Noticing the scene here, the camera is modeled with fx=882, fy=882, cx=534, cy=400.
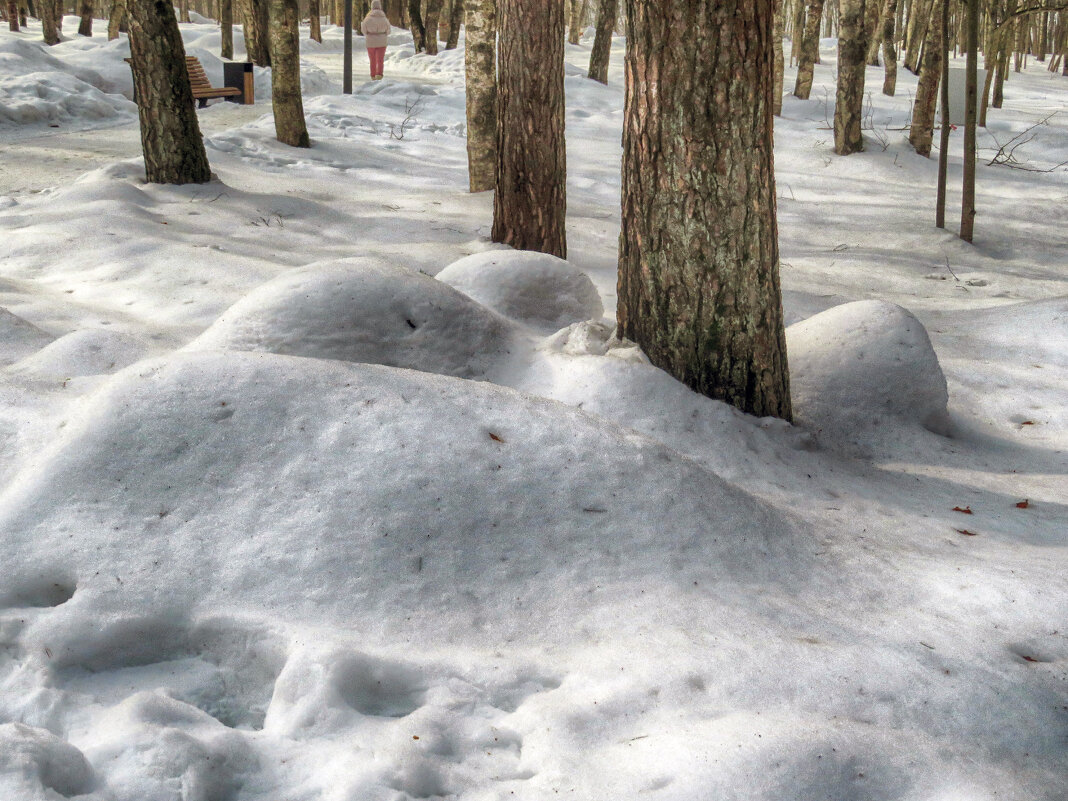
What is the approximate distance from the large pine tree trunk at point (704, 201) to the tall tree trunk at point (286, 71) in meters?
7.37

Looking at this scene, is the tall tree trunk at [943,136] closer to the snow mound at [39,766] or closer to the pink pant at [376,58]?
the snow mound at [39,766]

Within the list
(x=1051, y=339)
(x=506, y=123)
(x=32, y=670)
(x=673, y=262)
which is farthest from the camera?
(x=506, y=123)

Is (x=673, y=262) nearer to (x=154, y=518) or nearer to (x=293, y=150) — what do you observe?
(x=154, y=518)

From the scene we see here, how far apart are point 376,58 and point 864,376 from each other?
16.2 m

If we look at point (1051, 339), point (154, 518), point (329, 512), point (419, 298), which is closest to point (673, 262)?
point (419, 298)

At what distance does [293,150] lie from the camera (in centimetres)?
1045

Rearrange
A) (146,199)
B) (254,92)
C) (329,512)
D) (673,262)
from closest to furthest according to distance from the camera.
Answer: (329,512)
(673,262)
(146,199)
(254,92)

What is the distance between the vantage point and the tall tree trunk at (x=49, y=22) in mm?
18375

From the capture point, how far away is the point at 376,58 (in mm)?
18109

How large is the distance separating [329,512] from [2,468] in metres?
0.93

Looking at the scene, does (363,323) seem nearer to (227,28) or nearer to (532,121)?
(532,121)

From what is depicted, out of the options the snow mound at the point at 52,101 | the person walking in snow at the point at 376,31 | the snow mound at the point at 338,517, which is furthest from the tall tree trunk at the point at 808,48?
the snow mound at the point at 338,517

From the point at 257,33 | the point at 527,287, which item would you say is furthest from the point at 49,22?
the point at 527,287

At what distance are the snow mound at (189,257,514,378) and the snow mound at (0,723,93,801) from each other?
1994 mm
